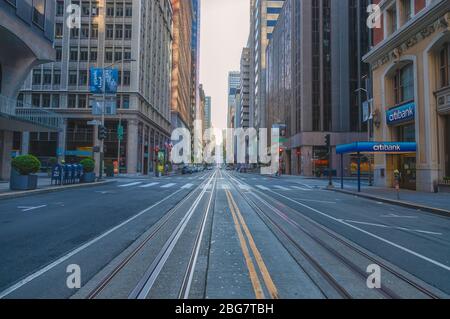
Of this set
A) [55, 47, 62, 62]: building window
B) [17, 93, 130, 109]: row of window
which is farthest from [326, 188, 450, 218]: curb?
[55, 47, 62, 62]: building window

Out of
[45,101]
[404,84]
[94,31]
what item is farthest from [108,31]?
[404,84]

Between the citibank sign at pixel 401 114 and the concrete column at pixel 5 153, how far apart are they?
3263 cm

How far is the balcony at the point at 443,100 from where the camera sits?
18305mm

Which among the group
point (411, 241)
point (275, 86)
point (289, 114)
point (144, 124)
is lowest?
point (411, 241)

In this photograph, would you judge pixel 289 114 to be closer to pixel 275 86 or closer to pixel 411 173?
pixel 275 86

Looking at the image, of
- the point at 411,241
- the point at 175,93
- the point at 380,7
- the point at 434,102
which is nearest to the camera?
the point at 411,241

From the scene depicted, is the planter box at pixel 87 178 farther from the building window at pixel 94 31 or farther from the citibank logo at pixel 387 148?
the building window at pixel 94 31

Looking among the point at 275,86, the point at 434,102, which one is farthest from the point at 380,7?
the point at 275,86

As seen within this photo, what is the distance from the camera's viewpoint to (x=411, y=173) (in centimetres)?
2247

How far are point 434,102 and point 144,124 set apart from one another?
1729 inches

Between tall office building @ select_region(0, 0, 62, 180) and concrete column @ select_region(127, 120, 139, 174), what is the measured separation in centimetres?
2075

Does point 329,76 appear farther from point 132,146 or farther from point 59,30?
point 59,30

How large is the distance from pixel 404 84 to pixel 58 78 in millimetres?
49984

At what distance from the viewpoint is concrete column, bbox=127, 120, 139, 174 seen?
4541cm
